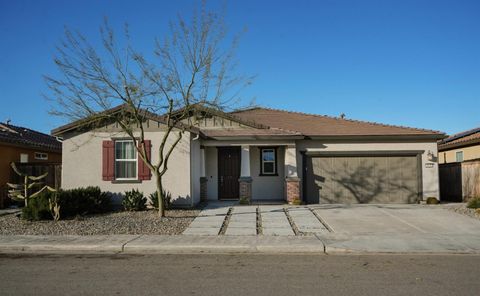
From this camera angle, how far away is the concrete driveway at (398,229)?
8.88 metres

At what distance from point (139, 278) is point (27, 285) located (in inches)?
65.3

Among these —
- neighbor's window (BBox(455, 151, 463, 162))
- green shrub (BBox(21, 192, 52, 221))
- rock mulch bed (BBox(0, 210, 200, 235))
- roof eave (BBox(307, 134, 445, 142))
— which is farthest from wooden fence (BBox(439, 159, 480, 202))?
green shrub (BBox(21, 192, 52, 221))

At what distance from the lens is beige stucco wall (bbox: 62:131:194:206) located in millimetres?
14523

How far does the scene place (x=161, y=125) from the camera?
1473cm

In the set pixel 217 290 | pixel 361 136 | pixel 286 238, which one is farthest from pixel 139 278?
pixel 361 136

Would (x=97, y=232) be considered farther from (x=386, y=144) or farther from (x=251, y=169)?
(x=386, y=144)

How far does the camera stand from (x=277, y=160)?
17875 millimetres

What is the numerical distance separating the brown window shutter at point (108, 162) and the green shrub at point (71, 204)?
0.65 metres

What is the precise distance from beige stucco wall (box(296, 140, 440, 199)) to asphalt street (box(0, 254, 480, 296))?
9046mm

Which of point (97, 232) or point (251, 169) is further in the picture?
point (251, 169)

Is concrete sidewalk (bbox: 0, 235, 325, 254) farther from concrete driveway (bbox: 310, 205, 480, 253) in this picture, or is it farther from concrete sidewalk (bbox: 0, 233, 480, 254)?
concrete driveway (bbox: 310, 205, 480, 253)

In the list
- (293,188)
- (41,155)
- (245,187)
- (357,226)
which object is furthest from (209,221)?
(41,155)

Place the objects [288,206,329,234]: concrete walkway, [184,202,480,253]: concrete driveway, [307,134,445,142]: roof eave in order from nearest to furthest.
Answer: [184,202,480,253]: concrete driveway → [288,206,329,234]: concrete walkway → [307,134,445,142]: roof eave

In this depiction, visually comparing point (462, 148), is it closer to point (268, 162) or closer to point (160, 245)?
point (268, 162)
